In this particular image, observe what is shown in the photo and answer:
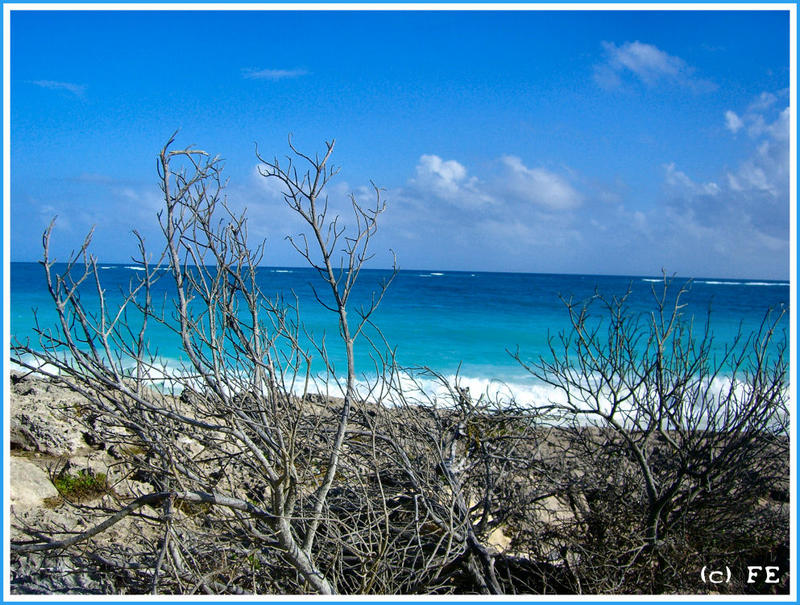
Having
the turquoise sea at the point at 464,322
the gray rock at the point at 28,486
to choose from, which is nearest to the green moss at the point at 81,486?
the gray rock at the point at 28,486

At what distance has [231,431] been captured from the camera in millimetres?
3268

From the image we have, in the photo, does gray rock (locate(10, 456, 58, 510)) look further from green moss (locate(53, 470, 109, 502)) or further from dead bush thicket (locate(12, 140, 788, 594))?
dead bush thicket (locate(12, 140, 788, 594))

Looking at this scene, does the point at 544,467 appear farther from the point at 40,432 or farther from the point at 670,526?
the point at 40,432

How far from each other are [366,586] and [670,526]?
298 centimetres

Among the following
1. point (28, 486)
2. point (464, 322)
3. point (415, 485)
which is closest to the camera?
point (415, 485)

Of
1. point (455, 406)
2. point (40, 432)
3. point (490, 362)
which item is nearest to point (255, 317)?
point (455, 406)

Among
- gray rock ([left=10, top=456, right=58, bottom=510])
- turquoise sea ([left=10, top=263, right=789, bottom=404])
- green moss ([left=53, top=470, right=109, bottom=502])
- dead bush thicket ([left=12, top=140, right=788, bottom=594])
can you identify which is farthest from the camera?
turquoise sea ([left=10, top=263, right=789, bottom=404])

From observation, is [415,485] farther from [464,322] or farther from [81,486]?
[464,322]

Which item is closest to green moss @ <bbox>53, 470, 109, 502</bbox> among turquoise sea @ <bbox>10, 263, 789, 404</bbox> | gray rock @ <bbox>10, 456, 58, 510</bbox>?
gray rock @ <bbox>10, 456, 58, 510</bbox>

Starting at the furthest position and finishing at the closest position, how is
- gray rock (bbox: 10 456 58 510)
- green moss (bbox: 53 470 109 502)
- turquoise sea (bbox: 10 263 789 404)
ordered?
turquoise sea (bbox: 10 263 789 404), green moss (bbox: 53 470 109 502), gray rock (bbox: 10 456 58 510)

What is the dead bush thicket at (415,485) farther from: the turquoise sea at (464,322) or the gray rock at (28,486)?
the turquoise sea at (464,322)

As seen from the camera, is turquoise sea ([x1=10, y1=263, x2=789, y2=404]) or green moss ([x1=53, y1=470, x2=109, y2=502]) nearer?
green moss ([x1=53, y1=470, x2=109, y2=502])

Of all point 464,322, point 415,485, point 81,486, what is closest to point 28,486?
point 81,486

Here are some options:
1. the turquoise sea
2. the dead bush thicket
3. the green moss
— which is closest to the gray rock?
the green moss
